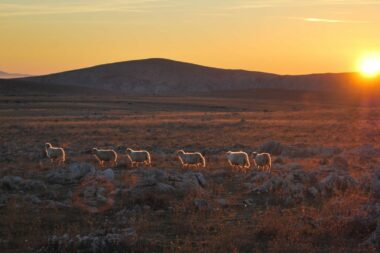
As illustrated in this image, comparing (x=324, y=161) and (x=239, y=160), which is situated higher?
(x=239, y=160)

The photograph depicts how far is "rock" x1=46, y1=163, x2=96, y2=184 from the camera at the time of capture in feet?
55.2

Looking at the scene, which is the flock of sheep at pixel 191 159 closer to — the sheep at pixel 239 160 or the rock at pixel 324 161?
the sheep at pixel 239 160

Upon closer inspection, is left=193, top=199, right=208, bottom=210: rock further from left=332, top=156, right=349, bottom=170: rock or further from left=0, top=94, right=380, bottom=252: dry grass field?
left=332, top=156, right=349, bottom=170: rock

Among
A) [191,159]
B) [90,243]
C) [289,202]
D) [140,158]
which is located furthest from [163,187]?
[140,158]

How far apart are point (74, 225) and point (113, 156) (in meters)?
10.9

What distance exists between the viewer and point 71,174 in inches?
675

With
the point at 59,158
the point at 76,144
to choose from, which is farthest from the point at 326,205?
the point at 76,144

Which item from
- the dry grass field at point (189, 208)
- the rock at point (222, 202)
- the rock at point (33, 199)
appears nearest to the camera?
the dry grass field at point (189, 208)

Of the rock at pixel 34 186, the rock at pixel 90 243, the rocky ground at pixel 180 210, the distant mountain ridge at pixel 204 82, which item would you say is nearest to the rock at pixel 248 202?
the rocky ground at pixel 180 210

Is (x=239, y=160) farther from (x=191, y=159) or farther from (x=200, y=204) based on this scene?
(x=200, y=204)

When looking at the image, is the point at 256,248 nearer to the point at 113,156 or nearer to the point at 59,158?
the point at 113,156

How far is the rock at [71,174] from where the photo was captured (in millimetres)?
16812

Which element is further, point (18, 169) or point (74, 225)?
point (18, 169)

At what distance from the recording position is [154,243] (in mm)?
10039
